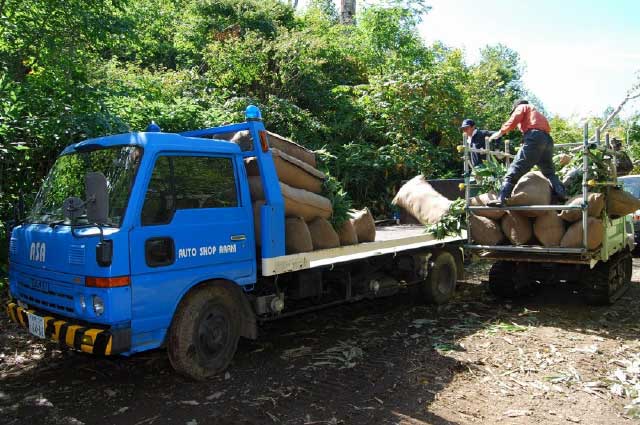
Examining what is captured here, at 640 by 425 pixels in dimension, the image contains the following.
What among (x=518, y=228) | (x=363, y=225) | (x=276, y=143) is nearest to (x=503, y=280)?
(x=518, y=228)

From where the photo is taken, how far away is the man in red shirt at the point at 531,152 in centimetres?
715

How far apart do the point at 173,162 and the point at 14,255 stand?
6.17 ft

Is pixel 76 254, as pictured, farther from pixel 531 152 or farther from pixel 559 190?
pixel 559 190

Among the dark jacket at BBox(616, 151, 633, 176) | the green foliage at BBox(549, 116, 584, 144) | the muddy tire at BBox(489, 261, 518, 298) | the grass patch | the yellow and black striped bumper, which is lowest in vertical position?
the grass patch

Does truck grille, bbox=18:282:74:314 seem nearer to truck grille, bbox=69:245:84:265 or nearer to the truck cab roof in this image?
truck grille, bbox=69:245:84:265

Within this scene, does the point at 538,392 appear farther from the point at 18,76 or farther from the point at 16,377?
the point at 18,76

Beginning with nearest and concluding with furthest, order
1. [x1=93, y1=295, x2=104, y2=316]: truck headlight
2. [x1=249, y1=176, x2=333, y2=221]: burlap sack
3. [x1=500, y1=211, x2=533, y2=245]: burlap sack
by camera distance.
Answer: [x1=93, y1=295, x2=104, y2=316]: truck headlight, [x1=249, y1=176, x2=333, y2=221]: burlap sack, [x1=500, y1=211, x2=533, y2=245]: burlap sack

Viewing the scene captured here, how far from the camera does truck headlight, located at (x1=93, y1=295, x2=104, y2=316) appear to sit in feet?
13.6

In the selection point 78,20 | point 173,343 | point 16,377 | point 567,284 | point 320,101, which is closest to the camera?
point 173,343

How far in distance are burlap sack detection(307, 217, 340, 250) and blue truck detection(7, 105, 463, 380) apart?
0.38ft

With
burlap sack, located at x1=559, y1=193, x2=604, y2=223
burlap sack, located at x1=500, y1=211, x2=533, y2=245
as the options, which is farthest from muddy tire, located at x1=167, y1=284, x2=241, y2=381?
burlap sack, located at x1=559, y1=193, x2=604, y2=223

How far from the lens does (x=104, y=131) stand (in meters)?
6.96

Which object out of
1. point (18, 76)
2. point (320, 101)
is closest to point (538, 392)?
point (18, 76)

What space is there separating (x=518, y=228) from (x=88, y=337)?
5.40 metres
